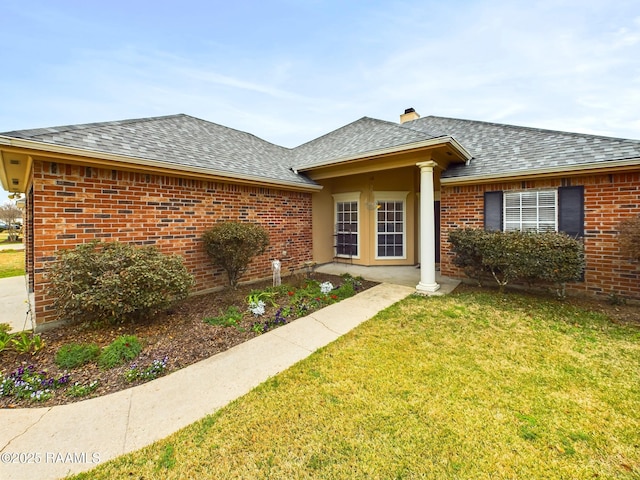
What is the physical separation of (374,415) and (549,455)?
134 cm

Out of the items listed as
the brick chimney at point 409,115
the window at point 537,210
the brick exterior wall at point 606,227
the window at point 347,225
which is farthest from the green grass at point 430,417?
the brick chimney at point 409,115

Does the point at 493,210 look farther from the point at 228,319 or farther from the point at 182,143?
the point at 182,143

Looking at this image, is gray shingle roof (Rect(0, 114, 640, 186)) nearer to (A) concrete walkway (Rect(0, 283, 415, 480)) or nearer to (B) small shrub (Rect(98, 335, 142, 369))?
(B) small shrub (Rect(98, 335, 142, 369))

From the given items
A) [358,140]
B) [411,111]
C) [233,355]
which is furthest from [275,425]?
[411,111]

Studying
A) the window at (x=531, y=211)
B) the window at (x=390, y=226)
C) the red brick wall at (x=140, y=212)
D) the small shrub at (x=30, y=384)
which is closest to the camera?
the small shrub at (x=30, y=384)

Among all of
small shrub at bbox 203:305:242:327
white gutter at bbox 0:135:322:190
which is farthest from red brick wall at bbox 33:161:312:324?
small shrub at bbox 203:305:242:327

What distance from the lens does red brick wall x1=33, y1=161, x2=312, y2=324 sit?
172 inches

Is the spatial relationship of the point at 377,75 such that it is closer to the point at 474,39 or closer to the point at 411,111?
the point at 411,111

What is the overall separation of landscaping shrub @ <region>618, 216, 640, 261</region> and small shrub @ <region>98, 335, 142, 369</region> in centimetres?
848

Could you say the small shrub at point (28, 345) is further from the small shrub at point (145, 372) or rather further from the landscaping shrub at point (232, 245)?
the landscaping shrub at point (232, 245)

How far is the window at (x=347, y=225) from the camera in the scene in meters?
10.1

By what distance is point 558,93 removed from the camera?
389 inches

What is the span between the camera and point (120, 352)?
3.51 meters

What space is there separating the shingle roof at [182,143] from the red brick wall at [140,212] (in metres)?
0.43
